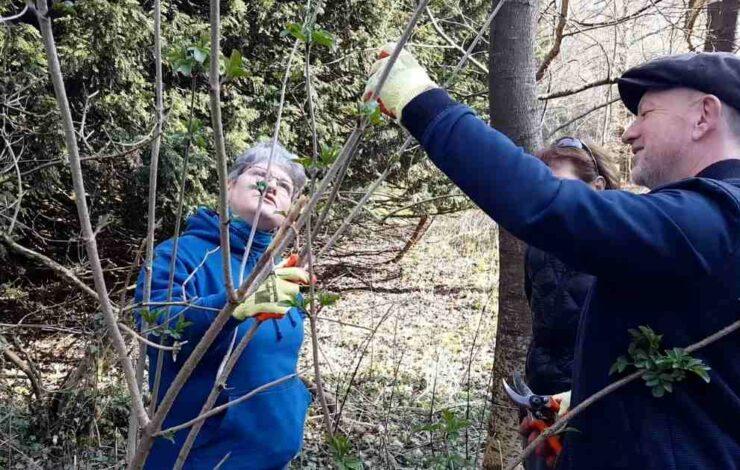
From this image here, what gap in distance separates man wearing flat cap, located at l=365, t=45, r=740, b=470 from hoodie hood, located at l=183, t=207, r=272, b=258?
0.93 m

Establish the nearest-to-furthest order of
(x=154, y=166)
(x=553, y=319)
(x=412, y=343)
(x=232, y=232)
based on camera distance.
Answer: (x=154, y=166) → (x=232, y=232) → (x=553, y=319) → (x=412, y=343)

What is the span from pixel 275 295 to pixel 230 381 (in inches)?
31.4

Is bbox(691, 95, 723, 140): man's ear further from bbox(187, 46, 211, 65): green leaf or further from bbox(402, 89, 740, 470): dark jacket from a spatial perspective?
bbox(187, 46, 211, 65): green leaf

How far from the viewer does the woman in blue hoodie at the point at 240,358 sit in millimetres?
1954

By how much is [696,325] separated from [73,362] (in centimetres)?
401

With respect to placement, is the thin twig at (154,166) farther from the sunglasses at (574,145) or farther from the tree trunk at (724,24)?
the tree trunk at (724,24)

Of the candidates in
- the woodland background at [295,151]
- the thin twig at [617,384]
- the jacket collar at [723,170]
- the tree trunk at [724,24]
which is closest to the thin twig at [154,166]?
the woodland background at [295,151]

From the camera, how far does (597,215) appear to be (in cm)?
112

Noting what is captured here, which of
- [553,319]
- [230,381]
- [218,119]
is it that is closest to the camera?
[218,119]

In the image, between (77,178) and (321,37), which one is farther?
(321,37)

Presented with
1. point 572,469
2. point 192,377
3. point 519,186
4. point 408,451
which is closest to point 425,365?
point 408,451

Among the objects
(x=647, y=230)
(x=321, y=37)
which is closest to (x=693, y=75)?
(x=647, y=230)

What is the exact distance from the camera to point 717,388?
1.24 metres

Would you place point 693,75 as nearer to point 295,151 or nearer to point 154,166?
point 154,166
